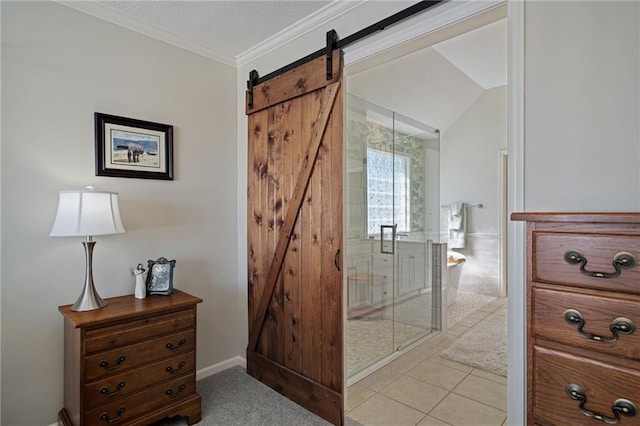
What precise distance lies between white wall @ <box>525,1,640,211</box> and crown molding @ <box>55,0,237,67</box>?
2.19 meters

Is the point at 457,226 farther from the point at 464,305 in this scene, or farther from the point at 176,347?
the point at 176,347

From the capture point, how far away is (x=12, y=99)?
1819 mm

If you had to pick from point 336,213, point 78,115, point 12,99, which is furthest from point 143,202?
point 336,213

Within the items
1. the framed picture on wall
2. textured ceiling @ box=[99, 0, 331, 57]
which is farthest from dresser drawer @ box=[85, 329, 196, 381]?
textured ceiling @ box=[99, 0, 331, 57]

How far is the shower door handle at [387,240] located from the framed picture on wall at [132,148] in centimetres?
188

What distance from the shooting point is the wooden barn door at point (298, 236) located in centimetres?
209

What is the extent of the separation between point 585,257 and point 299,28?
2145 mm

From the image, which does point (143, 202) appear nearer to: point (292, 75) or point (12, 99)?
point (12, 99)

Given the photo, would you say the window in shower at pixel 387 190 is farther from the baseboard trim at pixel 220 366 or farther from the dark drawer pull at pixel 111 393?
the dark drawer pull at pixel 111 393

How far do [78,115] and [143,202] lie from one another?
642 millimetres

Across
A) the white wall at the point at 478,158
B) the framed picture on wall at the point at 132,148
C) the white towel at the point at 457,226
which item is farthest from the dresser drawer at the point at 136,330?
the white towel at the point at 457,226

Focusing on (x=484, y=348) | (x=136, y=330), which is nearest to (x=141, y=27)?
(x=136, y=330)

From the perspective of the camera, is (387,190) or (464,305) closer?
(387,190)

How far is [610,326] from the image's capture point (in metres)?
0.84
